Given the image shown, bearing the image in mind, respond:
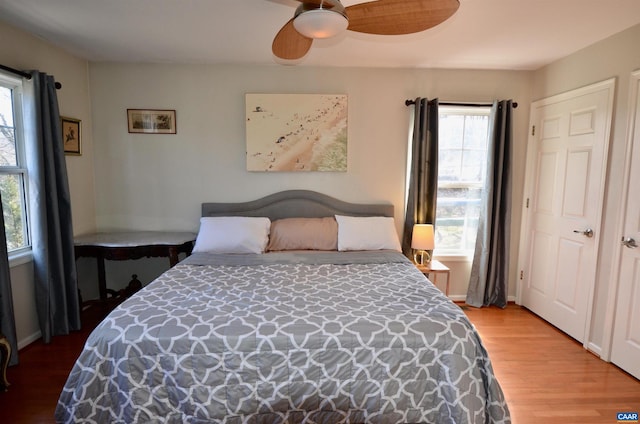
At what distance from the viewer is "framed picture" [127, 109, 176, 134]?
332cm

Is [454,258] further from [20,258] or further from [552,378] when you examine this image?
[20,258]

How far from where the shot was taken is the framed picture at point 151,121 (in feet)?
10.9

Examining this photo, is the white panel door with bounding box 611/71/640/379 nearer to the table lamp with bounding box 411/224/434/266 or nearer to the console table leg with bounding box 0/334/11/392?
the table lamp with bounding box 411/224/434/266

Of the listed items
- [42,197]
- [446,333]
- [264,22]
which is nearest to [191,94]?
[264,22]

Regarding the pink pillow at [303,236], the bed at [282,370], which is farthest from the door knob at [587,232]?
the pink pillow at [303,236]

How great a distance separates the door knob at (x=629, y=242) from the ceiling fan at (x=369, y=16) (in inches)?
80.1

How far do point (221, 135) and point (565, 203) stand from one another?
321 cm

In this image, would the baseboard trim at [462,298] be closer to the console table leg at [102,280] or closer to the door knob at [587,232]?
the door knob at [587,232]

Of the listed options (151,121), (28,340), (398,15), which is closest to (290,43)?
(398,15)

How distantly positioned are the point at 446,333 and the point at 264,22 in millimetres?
2270

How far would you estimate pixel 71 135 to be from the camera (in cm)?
307

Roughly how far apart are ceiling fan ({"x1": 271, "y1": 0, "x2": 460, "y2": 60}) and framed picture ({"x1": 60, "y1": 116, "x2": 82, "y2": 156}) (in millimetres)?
2303

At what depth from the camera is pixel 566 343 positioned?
2793mm

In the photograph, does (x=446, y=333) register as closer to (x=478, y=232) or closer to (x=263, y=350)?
(x=263, y=350)
